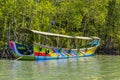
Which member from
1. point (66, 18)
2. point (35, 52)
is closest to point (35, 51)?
point (35, 52)

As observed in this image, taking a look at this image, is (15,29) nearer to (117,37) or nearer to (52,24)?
(52,24)

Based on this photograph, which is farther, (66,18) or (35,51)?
(66,18)

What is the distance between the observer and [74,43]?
38.6 metres

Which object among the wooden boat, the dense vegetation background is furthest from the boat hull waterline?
the dense vegetation background

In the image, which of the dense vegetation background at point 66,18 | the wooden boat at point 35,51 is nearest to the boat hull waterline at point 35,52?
the wooden boat at point 35,51

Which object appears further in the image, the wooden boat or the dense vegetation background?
the dense vegetation background

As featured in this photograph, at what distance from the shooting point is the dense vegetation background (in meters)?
33.0

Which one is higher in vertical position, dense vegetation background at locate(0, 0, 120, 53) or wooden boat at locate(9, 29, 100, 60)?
dense vegetation background at locate(0, 0, 120, 53)

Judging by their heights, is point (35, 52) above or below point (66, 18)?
below

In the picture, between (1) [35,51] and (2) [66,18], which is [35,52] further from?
(2) [66,18]

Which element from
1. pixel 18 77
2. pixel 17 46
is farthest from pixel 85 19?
pixel 18 77

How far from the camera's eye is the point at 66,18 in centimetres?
4281

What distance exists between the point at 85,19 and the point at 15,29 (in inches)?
608

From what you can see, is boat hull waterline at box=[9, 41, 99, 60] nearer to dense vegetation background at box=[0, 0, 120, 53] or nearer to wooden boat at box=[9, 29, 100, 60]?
wooden boat at box=[9, 29, 100, 60]
